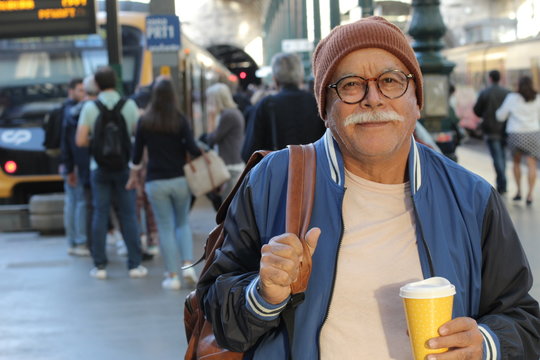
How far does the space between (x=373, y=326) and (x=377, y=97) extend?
0.51 metres

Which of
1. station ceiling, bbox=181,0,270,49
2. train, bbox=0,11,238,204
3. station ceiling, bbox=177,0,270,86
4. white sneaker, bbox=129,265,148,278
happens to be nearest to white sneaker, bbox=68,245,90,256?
white sneaker, bbox=129,265,148,278

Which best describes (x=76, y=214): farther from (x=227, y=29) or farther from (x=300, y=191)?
(x=227, y=29)

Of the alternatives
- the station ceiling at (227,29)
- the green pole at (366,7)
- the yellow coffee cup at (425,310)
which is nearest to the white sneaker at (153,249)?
the green pole at (366,7)

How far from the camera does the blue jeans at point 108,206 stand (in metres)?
8.43

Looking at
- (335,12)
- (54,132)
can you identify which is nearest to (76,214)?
(54,132)

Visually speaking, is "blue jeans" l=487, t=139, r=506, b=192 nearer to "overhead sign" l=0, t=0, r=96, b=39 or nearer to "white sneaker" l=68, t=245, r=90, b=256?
"white sneaker" l=68, t=245, r=90, b=256

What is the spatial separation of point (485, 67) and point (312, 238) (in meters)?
27.3

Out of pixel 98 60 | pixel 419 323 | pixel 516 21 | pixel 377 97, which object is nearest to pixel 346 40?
pixel 377 97

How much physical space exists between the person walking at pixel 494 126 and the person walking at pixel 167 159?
6.33 meters

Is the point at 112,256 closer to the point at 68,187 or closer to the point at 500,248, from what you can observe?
the point at 68,187

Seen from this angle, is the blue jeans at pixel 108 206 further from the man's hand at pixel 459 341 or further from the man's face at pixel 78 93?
the man's hand at pixel 459 341

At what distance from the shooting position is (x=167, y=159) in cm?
774

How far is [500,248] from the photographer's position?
2.16 metres

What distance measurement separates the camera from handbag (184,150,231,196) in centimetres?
775
